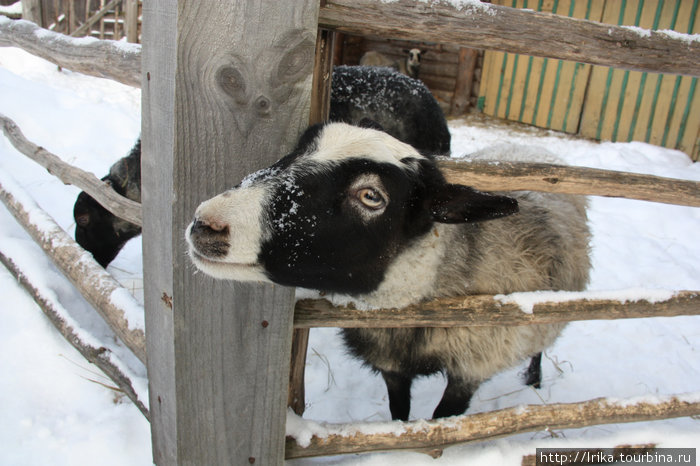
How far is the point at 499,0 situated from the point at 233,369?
11475mm

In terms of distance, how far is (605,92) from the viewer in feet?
31.1

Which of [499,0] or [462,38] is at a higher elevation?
[499,0]

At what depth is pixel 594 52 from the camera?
190cm

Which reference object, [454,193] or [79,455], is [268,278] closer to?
[454,193]

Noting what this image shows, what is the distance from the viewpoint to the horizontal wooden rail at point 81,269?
230 cm

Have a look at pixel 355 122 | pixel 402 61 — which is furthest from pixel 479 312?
pixel 402 61

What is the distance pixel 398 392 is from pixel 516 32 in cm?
192

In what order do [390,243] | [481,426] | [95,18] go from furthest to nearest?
Result: [95,18] → [481,426] → [390,243]

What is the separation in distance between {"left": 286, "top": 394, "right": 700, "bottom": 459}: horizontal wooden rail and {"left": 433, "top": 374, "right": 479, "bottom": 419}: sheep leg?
0.32 meters

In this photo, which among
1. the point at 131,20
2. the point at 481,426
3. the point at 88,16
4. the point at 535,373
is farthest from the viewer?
the point at 88,16

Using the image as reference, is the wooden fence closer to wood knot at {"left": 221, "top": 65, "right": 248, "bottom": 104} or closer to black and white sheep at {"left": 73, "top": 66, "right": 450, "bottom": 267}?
black and white sheep at {"left": 73, "top": 66, "right": 450, "bottom": 267}

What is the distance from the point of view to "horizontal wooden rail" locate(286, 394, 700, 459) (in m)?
2.00

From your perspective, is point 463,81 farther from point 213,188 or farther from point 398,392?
point 213,188

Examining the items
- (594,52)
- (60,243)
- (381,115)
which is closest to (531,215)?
(594,52)
